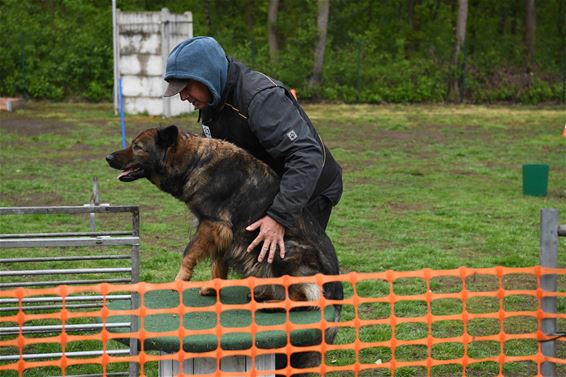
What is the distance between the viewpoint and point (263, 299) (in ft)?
17.3

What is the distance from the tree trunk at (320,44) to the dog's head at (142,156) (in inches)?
972

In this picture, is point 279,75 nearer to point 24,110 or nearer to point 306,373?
point 24,110

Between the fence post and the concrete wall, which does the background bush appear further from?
the fence post

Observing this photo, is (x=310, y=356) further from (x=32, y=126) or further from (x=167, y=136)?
(x=32, y=126)

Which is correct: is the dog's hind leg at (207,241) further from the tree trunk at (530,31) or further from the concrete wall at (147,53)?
the tree trunk at (530,31)

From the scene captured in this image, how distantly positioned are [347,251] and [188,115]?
47.7 feet

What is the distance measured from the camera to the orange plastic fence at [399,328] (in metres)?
4.66

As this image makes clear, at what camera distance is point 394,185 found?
14.7 m

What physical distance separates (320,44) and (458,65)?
4.37 metres

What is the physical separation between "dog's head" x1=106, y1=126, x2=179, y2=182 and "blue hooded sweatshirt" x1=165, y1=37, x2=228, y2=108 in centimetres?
33

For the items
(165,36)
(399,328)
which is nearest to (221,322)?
(399,328)

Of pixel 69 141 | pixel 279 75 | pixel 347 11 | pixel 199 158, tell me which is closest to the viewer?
pixel 199 158

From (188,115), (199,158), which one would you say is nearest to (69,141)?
(188,115)

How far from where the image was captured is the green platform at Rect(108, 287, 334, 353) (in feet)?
15.3
